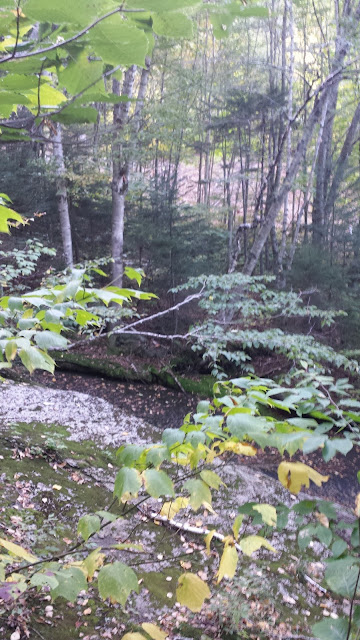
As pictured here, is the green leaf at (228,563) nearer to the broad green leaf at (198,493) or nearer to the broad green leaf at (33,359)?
the broad green leaf at (198,493)

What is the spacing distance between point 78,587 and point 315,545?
357 centimetres

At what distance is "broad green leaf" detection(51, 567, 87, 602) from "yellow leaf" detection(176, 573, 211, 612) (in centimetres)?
27

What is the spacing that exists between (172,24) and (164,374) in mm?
7811

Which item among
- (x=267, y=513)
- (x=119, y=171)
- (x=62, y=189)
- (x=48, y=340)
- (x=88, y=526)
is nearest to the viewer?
(x=48, y=340)

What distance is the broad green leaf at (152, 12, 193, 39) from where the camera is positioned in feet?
1.64

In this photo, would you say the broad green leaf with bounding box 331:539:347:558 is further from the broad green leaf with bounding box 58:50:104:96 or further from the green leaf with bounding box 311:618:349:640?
the broad green leaf with bounding box 58:50:104:96

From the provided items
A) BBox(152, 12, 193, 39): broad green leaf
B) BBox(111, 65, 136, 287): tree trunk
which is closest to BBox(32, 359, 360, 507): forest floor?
BBox(111, 65, 136, 287): tree trunk

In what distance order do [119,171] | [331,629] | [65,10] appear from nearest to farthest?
[65,10] < [331,629] < [119,171]

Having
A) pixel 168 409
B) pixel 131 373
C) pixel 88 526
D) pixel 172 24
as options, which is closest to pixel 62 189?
pixel 131 373

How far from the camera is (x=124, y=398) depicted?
7.26 m

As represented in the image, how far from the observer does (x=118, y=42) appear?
0.49 m

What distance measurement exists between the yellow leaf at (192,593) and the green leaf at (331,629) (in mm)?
314

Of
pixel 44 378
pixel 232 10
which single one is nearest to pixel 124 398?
pixel 44 378

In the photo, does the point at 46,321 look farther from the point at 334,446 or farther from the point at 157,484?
the point at 334,446
